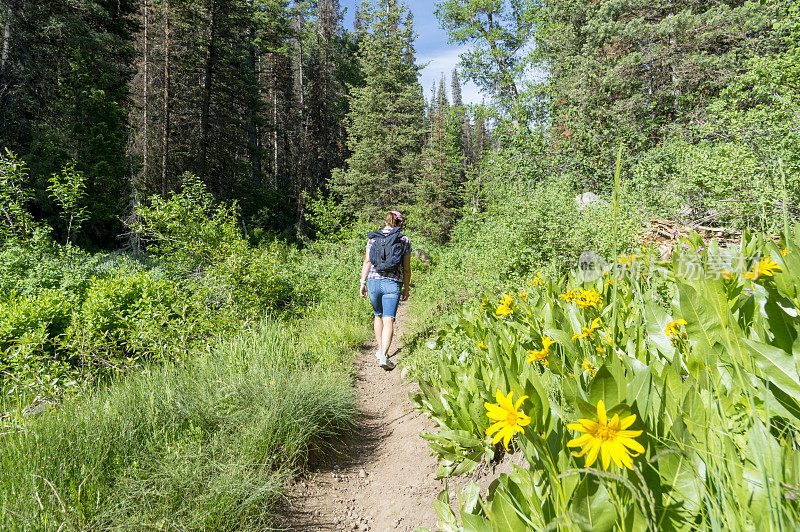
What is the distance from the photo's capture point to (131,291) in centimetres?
546

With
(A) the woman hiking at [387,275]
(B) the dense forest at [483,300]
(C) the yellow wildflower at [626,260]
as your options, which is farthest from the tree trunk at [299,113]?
(C) the yellow wildflower at [626,260]

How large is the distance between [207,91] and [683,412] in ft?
65.3

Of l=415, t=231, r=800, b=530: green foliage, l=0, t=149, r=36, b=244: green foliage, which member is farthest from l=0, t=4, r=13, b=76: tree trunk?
l=415, t=231, r=800, b=530: green foliage

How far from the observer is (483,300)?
354 centimetres

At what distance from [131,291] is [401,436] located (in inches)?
178

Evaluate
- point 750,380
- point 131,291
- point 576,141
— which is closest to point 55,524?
point 750,380

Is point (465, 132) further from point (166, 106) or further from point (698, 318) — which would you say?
point (698, 318)

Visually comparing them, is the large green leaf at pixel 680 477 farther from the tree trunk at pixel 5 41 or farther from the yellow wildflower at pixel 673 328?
the tree trunk at pixel 5 41

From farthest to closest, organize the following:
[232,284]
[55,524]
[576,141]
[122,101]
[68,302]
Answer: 1. [122,101]
2. [576,141]
3. [232,284]
4. [68,302]
5. [55,524]

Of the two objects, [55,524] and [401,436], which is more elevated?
[55,524]

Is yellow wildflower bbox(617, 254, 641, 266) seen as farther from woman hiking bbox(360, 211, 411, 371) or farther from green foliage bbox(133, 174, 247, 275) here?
green foliage bbox(133, 174, 247, 275)

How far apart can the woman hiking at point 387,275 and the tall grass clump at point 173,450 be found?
1426mm

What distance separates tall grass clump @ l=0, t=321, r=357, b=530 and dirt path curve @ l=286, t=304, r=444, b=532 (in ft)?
0.57

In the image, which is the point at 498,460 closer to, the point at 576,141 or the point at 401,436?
the point at 401,436
